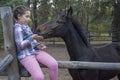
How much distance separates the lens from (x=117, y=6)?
722 inches

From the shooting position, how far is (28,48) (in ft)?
11.6

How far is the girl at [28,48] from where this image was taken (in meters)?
3.44

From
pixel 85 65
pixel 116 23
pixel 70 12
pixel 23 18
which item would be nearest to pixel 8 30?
pixel 23 18

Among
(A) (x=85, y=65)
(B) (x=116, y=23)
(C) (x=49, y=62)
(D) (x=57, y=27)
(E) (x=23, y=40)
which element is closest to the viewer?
(E) (x=23, y=40)

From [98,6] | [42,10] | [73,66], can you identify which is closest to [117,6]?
[98,6]

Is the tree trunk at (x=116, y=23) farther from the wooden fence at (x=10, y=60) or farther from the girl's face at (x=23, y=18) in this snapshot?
the girl's face at (x=23, y=18)

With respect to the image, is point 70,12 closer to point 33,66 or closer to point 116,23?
point 33,66

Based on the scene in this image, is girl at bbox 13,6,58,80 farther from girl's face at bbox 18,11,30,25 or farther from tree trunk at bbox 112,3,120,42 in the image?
tree trunk at bbox 112,3,120,42

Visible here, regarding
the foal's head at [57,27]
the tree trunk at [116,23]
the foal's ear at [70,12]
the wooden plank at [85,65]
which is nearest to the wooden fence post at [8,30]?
the wooden plank at [85,65]

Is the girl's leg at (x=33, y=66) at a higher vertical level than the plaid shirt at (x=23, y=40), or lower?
lower

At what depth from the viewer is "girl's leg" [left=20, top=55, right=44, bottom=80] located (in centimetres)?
343

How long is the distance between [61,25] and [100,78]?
133cm

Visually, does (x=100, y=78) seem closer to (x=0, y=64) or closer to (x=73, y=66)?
(x=73, y=66)

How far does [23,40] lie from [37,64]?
1.16ft
